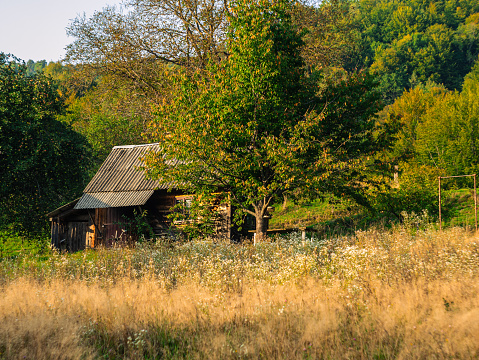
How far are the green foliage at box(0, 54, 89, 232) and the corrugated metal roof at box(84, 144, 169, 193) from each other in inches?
75.3

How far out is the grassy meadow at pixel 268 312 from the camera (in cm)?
573

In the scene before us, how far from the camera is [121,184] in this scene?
883 inches

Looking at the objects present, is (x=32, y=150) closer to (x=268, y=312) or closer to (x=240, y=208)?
(x=240, y=208)

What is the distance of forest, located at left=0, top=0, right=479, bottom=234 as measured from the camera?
47.3ft

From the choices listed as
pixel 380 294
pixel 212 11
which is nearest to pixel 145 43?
pixel 212 11

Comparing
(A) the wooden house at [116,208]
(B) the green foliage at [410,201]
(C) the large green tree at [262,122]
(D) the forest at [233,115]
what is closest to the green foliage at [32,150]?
(D) the forest at [233,115]

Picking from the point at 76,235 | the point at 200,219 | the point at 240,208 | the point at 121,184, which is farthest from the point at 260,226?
the point at 76,235

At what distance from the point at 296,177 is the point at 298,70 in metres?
4.38

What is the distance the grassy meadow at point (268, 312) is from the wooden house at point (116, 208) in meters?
10.8

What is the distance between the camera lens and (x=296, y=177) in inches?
564

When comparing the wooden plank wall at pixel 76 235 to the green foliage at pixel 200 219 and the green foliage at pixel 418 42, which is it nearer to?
the green foliage at pixel 200 219

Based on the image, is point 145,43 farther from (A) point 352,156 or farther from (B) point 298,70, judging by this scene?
(A) point 352,156

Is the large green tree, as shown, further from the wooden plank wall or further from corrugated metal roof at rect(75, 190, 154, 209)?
the wooden plank wall

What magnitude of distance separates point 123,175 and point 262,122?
36.0ft
